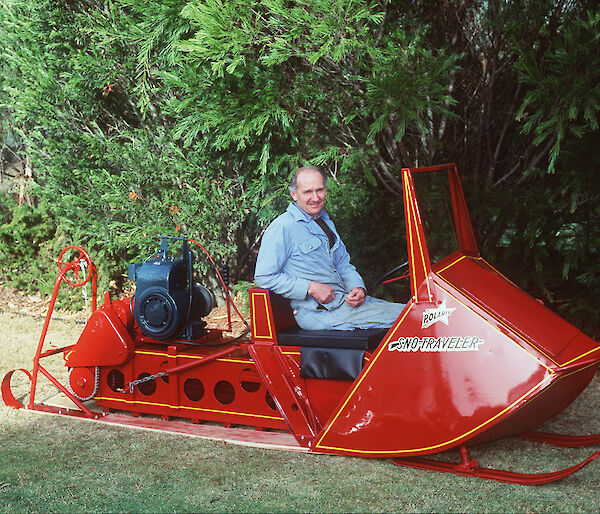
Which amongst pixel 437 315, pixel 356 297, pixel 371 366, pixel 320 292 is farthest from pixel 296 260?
pixel 437 315

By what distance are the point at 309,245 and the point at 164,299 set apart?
3.54 feet

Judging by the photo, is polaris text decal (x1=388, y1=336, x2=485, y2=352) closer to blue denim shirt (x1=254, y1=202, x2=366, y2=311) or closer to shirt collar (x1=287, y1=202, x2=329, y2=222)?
blue denim shirt (x1=254, y1=202, x2=366, y2=311)

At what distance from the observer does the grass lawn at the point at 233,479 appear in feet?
10.7

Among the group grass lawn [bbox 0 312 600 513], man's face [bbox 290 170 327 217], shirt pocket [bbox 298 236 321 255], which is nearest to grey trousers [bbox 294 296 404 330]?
shirt pocket [bbox 298 236 321 255]

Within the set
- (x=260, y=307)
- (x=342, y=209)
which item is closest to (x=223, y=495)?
(x=260, y=307)

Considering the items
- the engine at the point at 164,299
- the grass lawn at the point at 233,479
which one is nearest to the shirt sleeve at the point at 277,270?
the engine at the point at 164,299

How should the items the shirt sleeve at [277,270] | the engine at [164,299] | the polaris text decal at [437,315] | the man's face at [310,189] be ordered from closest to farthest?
the polaris text decal at [437,315], the shirt sleeve at [277,270], the man's face at [310,189], the engine at [164,299]

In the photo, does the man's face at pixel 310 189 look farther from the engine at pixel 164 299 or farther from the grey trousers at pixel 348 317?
the engine at pixel 164 299

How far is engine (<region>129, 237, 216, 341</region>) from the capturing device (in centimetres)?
446

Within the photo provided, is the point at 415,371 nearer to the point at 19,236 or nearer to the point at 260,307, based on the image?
the point at 260,307

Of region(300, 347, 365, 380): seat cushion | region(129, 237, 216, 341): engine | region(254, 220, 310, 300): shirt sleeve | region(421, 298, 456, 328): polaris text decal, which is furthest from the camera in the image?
region(129, 237, 216, 341): engine

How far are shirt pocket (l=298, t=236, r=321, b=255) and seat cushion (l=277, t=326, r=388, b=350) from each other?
20.1 inches

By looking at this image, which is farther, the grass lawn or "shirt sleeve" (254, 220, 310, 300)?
"shirt sleeve" (254, 220, 310, 300)

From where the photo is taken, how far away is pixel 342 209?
20.7 feet
